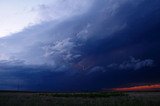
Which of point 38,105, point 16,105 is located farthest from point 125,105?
point 16,105

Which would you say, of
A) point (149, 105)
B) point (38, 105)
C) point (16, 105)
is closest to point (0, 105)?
point (16, 105)

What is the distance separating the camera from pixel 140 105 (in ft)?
74.9

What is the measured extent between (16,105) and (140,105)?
10304 millimetres

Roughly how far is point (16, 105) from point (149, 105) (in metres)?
11.0

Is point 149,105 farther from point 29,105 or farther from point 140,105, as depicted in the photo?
point 29,105

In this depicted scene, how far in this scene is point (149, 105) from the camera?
75.0ft

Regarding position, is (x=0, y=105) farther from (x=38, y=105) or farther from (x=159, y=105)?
(x=159, y=105)

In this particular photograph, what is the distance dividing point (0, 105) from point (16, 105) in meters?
1.32

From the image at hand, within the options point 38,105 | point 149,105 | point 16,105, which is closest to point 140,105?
point 149,105

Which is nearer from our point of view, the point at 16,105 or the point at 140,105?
the point at 140,105

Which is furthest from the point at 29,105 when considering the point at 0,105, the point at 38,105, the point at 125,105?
the point at 125,105

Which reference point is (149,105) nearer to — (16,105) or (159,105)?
(159,105)

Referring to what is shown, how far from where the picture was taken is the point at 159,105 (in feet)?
76.7

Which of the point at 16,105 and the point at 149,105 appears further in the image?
the point at 16,105
